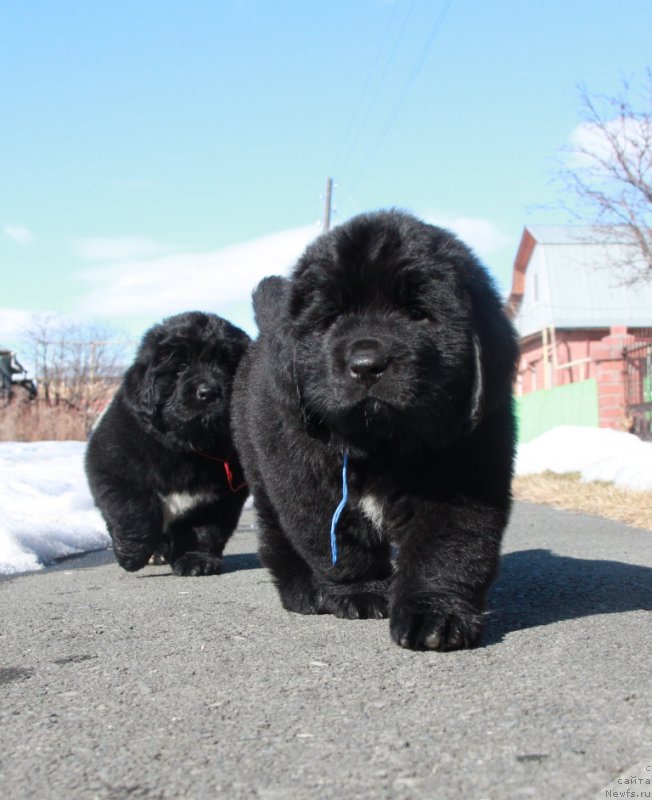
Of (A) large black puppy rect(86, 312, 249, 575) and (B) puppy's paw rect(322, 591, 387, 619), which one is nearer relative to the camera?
(B) puppy's paw rect(322, 591, 387, 619)

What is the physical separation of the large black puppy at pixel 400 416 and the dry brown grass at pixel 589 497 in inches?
162

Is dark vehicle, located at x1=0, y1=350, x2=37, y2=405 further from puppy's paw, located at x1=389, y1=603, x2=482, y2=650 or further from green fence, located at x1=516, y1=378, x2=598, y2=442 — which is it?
puppy's paw, located at x1=389, y1=603, x2=482, y2=650

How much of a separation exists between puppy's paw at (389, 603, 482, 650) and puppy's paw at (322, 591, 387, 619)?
46cm

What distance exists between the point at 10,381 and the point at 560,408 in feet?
44.7

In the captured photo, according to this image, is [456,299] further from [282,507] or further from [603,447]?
[603,447]

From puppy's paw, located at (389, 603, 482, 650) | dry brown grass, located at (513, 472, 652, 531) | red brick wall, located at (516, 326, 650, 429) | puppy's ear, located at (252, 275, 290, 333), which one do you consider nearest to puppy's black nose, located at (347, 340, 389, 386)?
puppy's paw, located at (389, 603, 482, 650)

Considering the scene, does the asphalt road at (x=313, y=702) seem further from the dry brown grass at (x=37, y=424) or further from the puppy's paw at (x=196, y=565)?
the dry brown grass at (x=37, y=424)

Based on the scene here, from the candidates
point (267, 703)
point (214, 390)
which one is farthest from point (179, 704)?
point (214, 390)

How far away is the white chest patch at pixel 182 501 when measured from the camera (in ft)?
16.8

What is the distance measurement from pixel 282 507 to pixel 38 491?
5.48 m

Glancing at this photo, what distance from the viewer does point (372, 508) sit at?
9.80ft

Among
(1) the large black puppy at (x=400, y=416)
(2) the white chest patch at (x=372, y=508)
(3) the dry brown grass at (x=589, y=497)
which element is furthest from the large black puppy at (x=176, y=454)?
(3) the dry brown grass at (x=589, y=497)

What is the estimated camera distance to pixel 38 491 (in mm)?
8125

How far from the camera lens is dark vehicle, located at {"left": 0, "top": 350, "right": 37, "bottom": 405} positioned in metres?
21.4
